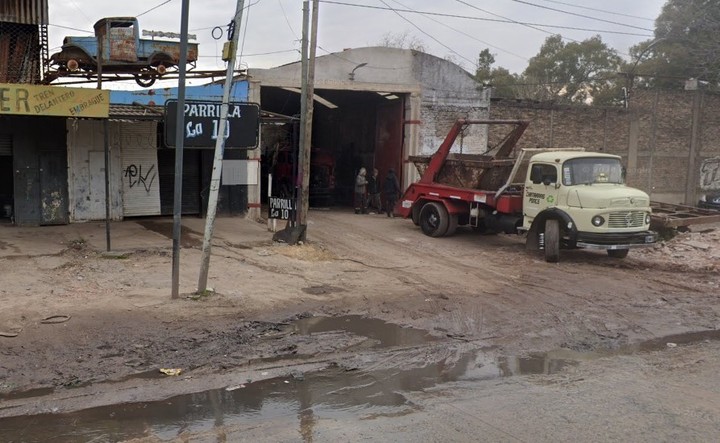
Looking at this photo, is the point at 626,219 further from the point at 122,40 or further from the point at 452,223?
the point at 122,40

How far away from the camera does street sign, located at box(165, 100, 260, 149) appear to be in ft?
36.0

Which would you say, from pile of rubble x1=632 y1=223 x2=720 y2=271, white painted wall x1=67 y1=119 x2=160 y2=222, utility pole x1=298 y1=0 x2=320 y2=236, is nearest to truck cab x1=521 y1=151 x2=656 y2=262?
pile of rubble x1=632 y1=223 x2=720 y2=271

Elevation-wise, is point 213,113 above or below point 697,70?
below

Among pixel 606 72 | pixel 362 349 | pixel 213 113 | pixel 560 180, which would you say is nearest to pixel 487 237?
pixel 560 180

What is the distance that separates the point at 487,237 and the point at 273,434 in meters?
13.1

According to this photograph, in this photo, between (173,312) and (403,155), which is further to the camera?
(403,155)

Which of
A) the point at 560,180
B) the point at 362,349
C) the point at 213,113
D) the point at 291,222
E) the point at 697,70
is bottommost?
the point at 362,349

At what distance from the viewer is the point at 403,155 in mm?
21969

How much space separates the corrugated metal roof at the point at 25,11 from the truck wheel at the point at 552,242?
1324 centimetres

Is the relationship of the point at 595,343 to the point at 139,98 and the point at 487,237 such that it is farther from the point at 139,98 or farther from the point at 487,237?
the point at 139,98

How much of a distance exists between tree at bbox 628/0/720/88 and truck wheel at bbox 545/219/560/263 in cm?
1828

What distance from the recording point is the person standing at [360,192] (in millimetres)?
21583

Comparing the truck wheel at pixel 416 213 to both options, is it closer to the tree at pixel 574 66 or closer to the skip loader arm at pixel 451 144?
the skip loader arm at pixel 451 144

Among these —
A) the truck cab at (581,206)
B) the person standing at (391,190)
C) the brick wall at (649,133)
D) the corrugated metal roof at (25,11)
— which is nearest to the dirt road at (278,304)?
the truck cab at (581,206)
